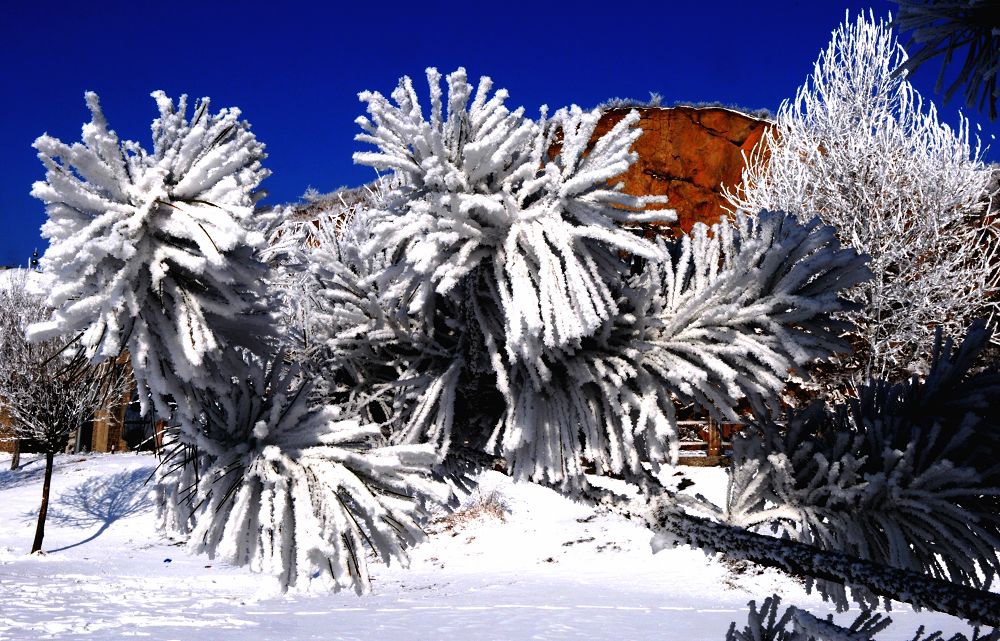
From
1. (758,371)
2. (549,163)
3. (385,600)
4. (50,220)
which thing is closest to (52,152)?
(50,220)

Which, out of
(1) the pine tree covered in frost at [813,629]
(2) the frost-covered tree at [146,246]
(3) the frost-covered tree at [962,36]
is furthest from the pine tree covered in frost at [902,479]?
(2) the frost-covered tree at [146,246]

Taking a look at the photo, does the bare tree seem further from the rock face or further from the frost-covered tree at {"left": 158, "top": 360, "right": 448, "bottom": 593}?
the rock face

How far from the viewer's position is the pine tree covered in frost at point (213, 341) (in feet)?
3.03

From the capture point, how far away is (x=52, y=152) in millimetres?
897

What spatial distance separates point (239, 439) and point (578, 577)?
9.09m

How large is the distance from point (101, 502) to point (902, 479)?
17138 mm

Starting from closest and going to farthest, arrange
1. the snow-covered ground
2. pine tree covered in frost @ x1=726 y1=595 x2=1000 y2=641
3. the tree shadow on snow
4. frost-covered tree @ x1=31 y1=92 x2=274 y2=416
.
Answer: frost-covered tree @ x1=31 y1=92 x2=274 y2=416, pine tree covered in frost @ x1=726 y1=595 x2=1000 y2=641, the snow-covered ground, the tree shadow on snow

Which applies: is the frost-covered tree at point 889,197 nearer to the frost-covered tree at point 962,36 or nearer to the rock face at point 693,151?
the rock face at point 693,151

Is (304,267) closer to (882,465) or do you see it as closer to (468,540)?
(882,465)

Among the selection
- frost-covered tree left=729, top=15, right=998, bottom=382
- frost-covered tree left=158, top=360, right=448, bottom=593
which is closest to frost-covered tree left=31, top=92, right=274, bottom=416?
frost-covered tree left=158, top=360, right=448, bottom=593

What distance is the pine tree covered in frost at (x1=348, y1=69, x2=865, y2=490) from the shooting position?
3.65 ft

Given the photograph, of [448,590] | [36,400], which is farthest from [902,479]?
[36,400]

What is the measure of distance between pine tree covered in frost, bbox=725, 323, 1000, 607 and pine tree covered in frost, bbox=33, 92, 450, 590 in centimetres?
62

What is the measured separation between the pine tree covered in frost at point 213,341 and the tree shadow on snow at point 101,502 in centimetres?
1482
